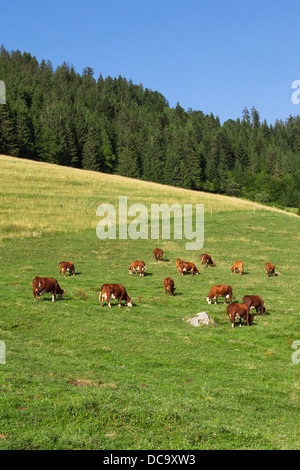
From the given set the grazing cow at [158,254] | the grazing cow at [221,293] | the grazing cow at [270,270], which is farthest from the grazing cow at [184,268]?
the grazing cow at [221,293]

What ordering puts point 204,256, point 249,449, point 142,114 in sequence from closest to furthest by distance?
point 249,449 < point 204,256 < point 142,114

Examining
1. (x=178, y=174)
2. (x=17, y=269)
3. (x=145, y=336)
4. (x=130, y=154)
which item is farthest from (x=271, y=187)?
(x=145, y=336)

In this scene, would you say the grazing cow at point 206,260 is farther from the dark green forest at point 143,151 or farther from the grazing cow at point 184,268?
the dark green forest at point 143,151

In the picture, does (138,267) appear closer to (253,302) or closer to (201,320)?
(253,302)

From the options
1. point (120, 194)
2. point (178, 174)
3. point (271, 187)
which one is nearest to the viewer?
point (120, 194)

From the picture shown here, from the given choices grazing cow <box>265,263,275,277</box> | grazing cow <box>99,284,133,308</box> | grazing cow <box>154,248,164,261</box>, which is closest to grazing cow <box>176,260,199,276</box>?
grazing cow <box>154,248,164,261</box>

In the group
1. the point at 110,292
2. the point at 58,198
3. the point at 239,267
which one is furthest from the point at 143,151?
the point at 110,292

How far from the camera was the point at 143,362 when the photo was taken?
13.7m

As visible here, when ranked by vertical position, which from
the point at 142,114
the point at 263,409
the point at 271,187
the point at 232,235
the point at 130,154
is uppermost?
the point at 142,114

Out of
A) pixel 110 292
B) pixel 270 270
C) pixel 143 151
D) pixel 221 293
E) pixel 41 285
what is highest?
A: pixel 143 151

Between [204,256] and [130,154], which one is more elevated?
[130,154]

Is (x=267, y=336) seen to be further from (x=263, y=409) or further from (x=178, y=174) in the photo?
(x=178, y=174)

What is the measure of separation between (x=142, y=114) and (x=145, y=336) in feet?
602

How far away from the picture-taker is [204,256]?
35.2 m
